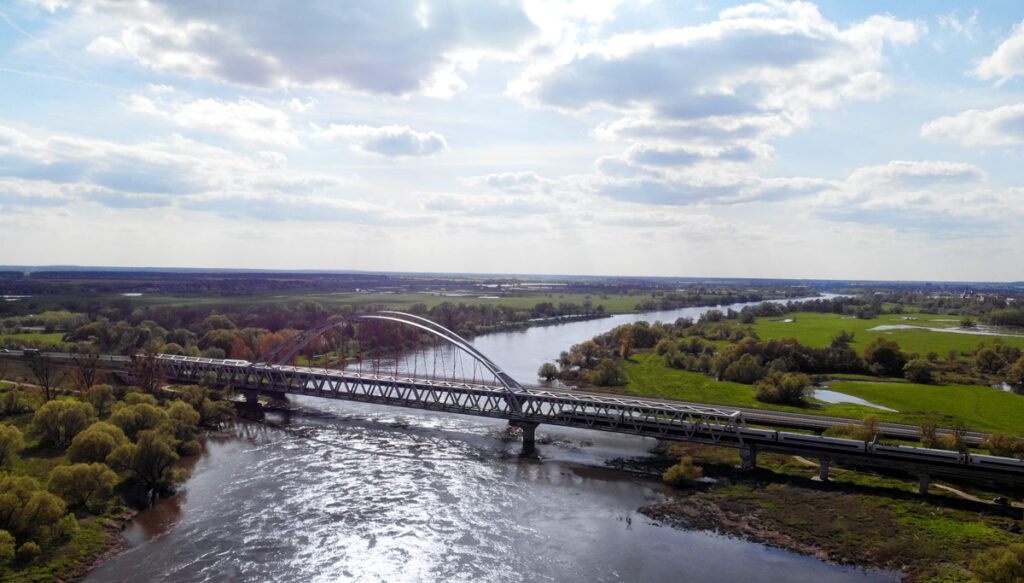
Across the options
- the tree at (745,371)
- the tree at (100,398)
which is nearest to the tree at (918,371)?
the tree at (745,371)

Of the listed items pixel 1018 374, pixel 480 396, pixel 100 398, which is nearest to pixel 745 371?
pixel 1018 374

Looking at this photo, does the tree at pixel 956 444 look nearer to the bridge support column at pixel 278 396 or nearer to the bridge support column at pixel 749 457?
the bridge support column at pixel 749 457

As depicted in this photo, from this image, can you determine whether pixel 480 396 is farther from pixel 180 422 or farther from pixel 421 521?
pixel 180 422

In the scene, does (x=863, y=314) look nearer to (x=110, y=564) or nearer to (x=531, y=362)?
(x=531, y=362)

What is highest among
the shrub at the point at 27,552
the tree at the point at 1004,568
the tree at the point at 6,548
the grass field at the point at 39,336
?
the grass field at the point at 39,336

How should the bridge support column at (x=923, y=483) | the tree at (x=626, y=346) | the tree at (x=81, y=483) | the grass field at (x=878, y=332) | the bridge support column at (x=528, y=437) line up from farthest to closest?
1. the grass field at (x=878, y=332)
2. the tree at (x=626, y=346)
3. the bridge support column at (x=528, y=437)
4. the bridge support column at (x=923, y=483)
5. the tree at (x=81, y=483)

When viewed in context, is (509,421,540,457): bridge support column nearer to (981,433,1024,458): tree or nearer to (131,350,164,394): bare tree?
(981,433,1024,458): tree

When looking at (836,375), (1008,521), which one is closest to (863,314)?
(836,375)
